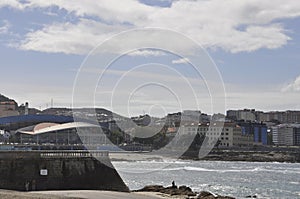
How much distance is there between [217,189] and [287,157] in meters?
116

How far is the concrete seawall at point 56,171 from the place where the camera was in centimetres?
3916

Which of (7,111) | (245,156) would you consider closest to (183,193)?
(245,156)

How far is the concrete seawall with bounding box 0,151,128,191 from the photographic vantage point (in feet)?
128

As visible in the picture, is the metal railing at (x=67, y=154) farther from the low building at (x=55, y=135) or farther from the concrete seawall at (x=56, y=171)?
the low building at (x=55, y=135)

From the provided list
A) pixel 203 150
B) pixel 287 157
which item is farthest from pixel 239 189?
pixel 287 157

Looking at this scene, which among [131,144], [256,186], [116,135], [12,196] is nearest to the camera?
[12,196]

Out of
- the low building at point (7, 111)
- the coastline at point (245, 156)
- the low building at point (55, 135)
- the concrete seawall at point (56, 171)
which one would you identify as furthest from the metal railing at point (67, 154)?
the low building at point (7, 111)

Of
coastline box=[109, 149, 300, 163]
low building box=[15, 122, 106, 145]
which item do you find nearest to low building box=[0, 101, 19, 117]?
coastline box=[109, 149, 300, 163]

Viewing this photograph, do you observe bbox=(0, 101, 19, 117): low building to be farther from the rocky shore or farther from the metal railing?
the metal railing

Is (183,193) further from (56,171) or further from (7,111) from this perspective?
(7,111)

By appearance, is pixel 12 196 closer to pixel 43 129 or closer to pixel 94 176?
pixel 94 176

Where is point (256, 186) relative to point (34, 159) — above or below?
below

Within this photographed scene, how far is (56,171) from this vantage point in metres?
41.1

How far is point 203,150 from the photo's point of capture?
16262 cm
